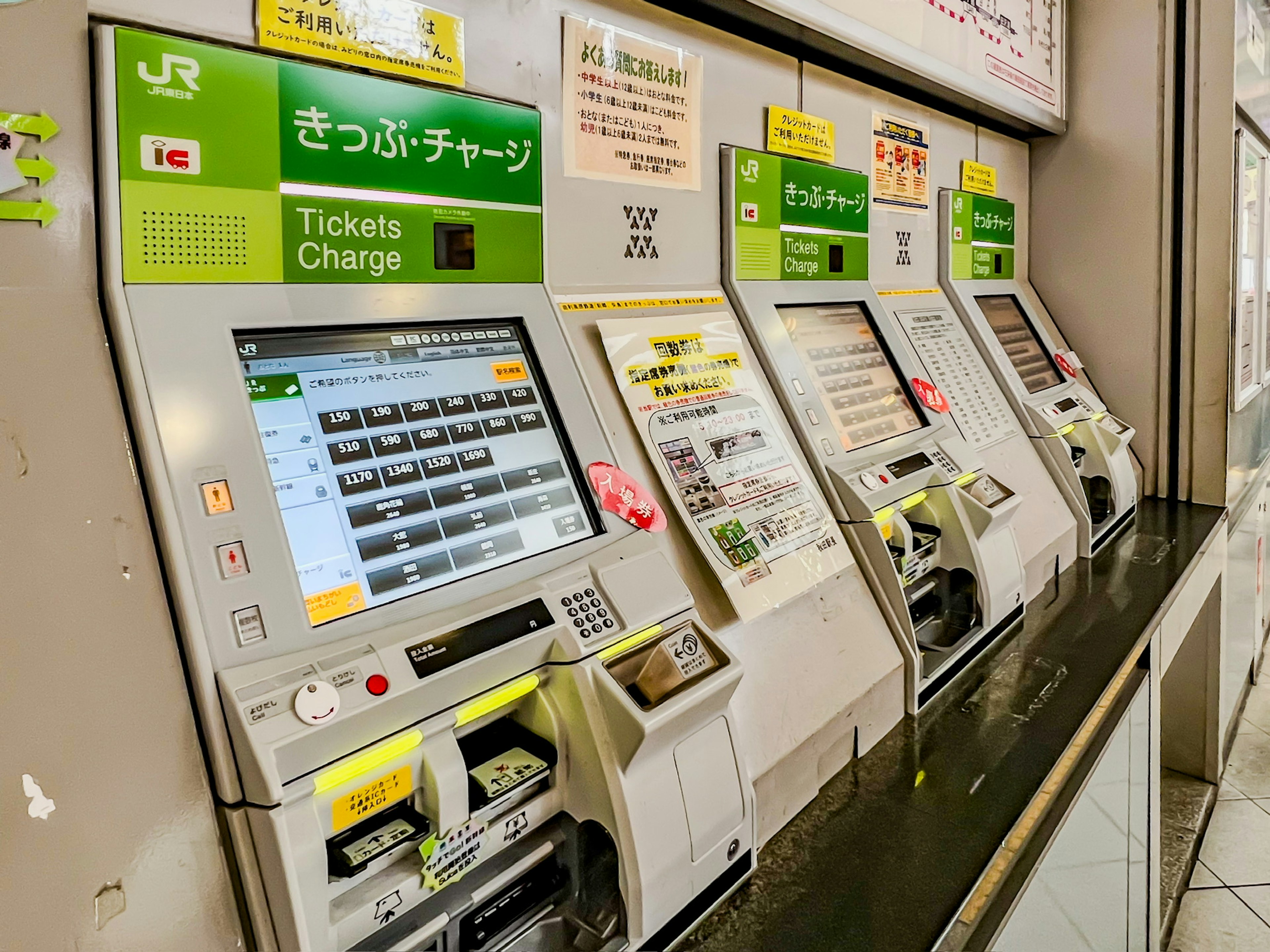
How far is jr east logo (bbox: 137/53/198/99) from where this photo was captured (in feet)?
2.89

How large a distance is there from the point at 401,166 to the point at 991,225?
7.63 ft

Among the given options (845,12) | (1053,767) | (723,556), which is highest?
(845,12)

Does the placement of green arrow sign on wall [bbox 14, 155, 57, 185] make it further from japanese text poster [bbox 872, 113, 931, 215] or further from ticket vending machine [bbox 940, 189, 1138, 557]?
ticket vending machine [bbox 940, 189, 1138, 557]

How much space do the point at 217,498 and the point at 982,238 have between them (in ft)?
8.50

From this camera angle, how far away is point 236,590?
828 mm

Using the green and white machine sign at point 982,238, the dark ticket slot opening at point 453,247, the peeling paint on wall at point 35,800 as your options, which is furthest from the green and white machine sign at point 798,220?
the peeling paint on wall at point 35,800

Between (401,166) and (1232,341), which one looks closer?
(401,166)

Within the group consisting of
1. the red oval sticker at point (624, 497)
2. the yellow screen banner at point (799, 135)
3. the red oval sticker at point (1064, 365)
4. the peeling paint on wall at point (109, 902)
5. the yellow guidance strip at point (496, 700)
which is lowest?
the peeling paint on wall at point (109, 902)

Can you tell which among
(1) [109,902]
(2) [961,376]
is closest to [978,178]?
(2) [961,376]

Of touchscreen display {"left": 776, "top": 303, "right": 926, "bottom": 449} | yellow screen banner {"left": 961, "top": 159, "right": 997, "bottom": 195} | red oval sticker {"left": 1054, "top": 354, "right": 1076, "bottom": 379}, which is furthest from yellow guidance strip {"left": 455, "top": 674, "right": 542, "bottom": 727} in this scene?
red oval sticker {"left": 1054, "top": 354, "right": 1076, "bottom": 379}

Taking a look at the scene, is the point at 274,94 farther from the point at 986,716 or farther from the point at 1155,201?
the point at 1155,201

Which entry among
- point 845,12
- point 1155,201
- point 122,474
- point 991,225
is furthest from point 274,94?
point 1155,201

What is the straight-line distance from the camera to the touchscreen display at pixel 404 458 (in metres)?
0.93

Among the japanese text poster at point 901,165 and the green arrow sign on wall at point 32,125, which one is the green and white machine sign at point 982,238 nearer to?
the japanese text poster at point 901,165
